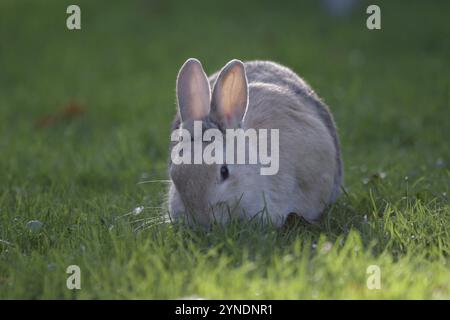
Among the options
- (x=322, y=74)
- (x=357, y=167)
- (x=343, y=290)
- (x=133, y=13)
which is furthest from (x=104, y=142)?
(x=133, y=13)

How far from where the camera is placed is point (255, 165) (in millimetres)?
4516

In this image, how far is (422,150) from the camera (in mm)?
7086

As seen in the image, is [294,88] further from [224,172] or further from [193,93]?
[224,172]

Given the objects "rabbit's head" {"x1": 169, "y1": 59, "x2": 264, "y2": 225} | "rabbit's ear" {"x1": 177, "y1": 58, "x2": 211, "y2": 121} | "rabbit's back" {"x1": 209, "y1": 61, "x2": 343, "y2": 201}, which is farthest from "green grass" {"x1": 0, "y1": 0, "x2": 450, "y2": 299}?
"rabbit's ear" {"x1": 177, "y1": 58, "x2": 211, "y2": 121}

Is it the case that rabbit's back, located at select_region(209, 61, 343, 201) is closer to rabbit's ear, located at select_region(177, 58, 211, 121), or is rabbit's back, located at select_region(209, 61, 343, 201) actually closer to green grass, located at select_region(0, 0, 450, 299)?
green grass, located at select_region(0, 0, 450, 299)

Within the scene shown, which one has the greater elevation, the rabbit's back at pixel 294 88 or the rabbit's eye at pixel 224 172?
the rabbit's back at pixel 294 88

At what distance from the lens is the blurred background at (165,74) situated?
700 cm

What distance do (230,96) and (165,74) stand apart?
5.43 m

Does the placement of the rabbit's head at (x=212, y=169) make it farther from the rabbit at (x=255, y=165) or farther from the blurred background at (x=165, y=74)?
the blurred background at (x=165, y=74)

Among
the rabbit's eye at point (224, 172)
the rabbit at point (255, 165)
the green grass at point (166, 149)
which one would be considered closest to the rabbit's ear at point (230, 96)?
the rabbit at point (255, 165)

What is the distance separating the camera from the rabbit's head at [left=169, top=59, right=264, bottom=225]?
4.21 meters

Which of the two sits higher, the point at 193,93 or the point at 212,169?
the point at 193,93

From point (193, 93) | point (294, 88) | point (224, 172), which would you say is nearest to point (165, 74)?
point (294, 88)
